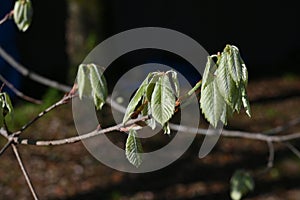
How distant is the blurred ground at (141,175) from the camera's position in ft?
15.0

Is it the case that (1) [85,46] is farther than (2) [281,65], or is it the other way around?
(2) [281,65]

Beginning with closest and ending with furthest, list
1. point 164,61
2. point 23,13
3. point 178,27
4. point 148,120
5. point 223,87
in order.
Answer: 1. point 223,87
2. point 148,120
3. point 23,13
4. point 164,61
5. point 178,27

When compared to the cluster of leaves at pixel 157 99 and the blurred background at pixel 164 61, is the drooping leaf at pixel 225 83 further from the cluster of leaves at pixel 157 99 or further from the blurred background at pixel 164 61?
the blurred background at pixel 164 61

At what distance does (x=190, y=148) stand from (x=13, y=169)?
4.51ft

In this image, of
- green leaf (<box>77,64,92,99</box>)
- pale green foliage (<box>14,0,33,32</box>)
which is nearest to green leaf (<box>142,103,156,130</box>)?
green leaf (<box>77,64,92,99</box>)

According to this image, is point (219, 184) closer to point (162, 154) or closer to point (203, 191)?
point (203, 191)

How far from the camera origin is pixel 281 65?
26.2 ft

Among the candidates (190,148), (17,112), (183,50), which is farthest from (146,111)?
(183,50)

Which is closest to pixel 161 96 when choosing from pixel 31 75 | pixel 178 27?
pixel 31 75

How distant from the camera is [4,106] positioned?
4.81 ft

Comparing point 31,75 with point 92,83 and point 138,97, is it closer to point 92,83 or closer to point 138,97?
point 92,83

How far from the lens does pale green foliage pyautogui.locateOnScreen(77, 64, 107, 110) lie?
1.34 m

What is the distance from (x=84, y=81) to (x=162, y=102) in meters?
0.20

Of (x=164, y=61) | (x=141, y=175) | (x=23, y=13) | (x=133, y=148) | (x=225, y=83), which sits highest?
(x=23, y=13)
